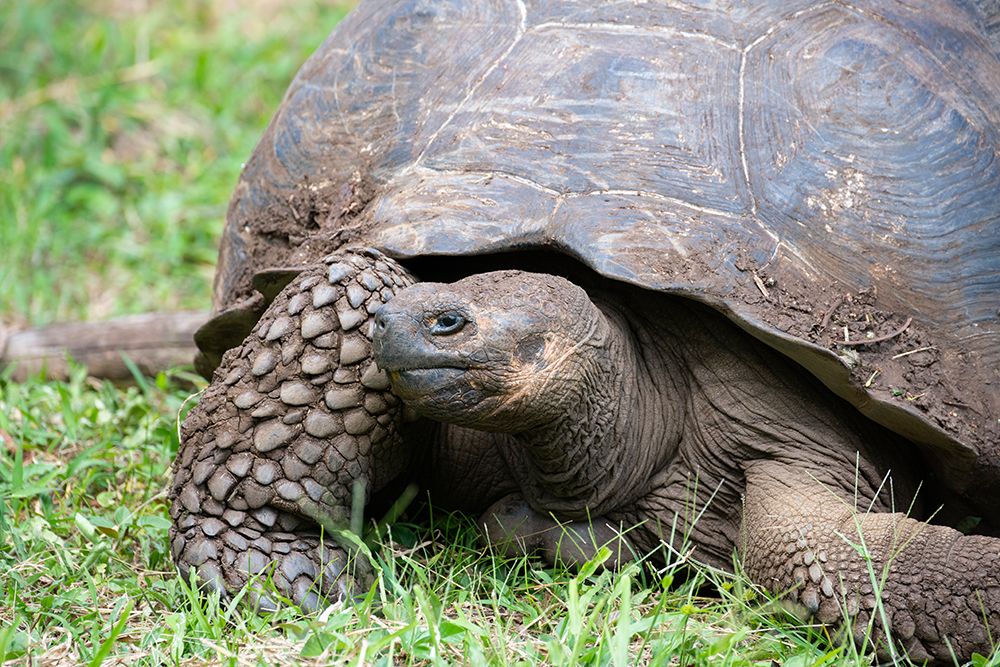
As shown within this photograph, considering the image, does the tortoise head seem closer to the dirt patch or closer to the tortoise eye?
the tortoise eye

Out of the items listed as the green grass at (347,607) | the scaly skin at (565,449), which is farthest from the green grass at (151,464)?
the scaly skin at (565,449)

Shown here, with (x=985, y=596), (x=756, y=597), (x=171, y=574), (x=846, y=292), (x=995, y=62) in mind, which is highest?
(x=995, y=62)

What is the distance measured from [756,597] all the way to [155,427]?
6.99ft

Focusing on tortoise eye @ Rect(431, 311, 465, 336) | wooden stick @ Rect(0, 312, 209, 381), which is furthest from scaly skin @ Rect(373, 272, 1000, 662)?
wooden stick @ Rect(0, 312, 209, 381)

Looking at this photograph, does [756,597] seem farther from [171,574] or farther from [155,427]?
[155,427]

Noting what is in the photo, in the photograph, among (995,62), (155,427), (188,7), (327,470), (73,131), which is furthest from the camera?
(188,7)

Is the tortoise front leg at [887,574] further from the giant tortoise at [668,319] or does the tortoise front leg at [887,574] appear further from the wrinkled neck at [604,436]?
the wrinkled neck at [604,436]

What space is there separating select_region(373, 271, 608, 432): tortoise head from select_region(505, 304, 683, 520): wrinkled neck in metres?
0.07

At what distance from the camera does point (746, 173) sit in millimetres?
3189

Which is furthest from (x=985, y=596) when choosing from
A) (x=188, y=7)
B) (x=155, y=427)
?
(x=188, y=7)

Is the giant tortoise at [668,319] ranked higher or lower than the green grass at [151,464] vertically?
higher

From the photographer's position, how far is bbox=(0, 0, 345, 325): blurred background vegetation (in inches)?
228

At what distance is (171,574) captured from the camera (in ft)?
10.7

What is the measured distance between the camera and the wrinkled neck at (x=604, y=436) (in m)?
3.06
